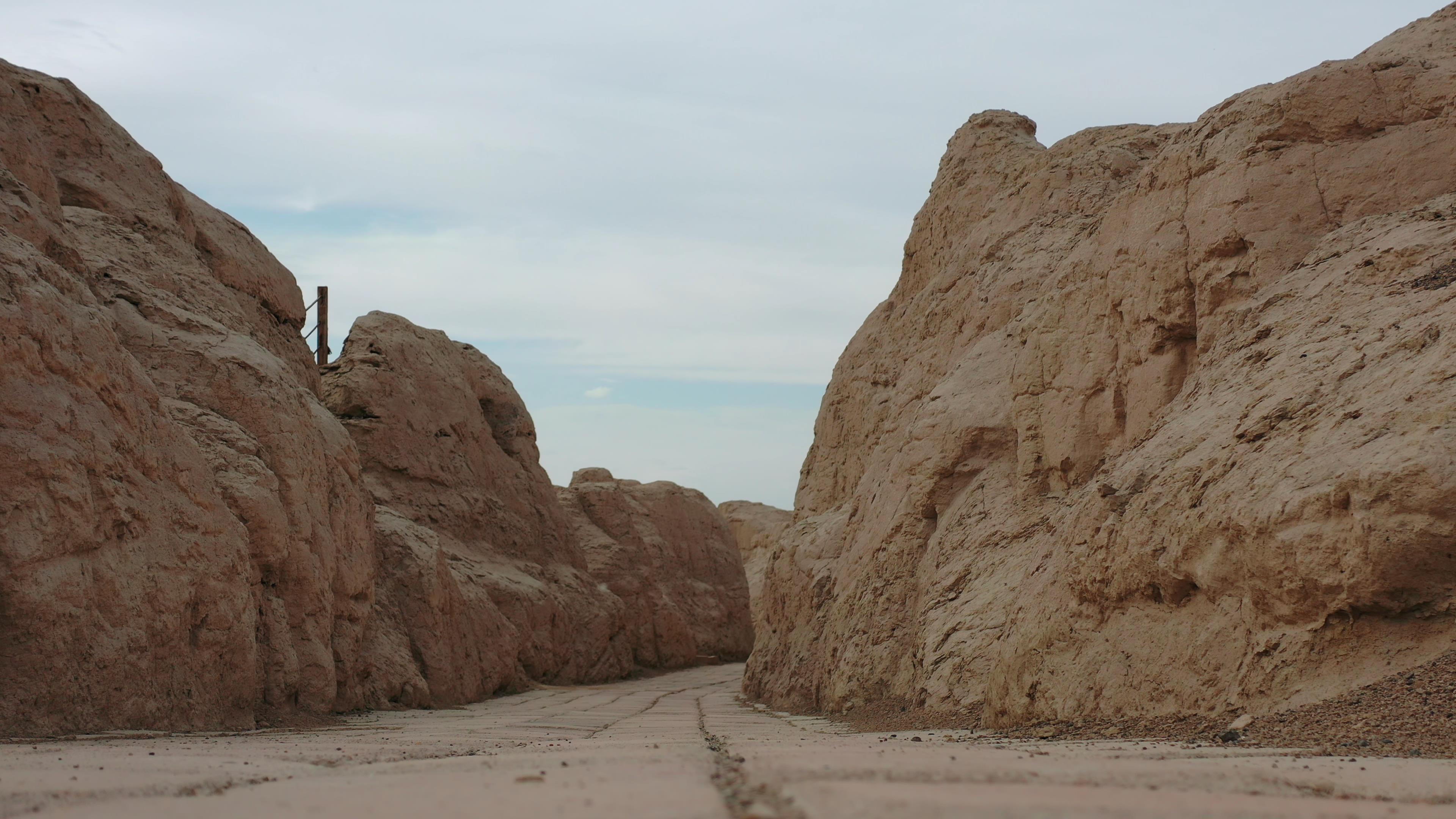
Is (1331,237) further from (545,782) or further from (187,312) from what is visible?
(187,312)

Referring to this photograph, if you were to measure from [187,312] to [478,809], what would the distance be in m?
8.77

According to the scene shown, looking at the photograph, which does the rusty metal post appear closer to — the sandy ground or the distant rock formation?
the distant rock formation

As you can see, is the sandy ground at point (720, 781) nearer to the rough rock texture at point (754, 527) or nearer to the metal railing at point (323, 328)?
the metal railing at point (323, 328)

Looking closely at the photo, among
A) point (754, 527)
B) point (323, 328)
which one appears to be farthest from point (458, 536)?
point (754, 527)

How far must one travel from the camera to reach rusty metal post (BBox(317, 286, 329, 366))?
1850 cm

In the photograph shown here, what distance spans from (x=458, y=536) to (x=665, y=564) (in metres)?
7.88

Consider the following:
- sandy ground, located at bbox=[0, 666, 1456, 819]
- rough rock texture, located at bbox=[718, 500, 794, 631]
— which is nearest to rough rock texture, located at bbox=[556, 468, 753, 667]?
rough rock texture, located at bbox=[718, 500, 794, 631]

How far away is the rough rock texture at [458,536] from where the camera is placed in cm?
1316

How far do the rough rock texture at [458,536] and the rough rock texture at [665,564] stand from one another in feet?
6.44

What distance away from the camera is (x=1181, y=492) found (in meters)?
6.67

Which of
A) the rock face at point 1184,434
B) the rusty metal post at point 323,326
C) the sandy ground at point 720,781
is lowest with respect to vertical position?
the sandy ground at point 720,781

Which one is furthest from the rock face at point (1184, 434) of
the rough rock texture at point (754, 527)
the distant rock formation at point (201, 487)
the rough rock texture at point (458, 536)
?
the rough rock texture at point (754, 527)

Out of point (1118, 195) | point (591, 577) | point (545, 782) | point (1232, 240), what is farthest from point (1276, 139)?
point (591, 577)

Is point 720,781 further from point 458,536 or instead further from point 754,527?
point 754,527
